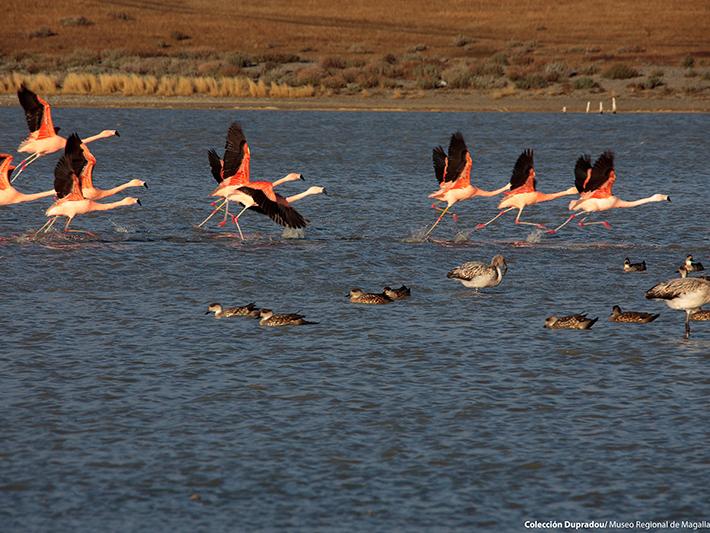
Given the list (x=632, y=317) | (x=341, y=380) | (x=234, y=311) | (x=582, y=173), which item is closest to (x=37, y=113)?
(x=234, y=311)

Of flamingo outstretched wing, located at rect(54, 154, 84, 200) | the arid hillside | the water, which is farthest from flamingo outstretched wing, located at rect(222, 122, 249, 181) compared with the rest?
the arid hillside

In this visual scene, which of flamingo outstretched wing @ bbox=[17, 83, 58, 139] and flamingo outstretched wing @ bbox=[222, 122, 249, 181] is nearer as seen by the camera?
flamingo outstretched wing @ bbox=[222, 122, 249, 181]

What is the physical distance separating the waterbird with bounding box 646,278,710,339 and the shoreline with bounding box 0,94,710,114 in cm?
2947

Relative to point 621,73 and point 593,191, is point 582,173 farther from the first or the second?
point 621,73

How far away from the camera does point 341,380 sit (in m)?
11.7

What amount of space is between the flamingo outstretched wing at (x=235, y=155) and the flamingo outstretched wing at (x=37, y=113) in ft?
9.72

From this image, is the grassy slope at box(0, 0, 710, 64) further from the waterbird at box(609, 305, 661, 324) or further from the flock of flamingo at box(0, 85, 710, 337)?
the waterbird at box(609, 305, 661, 324)

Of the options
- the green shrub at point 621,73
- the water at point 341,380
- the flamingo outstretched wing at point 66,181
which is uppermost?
the green shrub at point 621,73

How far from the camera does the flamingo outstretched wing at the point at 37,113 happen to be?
20219 millimetres

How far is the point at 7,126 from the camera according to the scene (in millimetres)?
38438

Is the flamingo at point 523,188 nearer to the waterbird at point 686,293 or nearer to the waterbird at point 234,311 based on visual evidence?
the waterbird at point 686,293

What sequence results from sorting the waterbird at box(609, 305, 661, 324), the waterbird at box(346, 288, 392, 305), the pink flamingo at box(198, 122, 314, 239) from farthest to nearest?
the pink flamingo at box(198, 122, 314, 239), the waterbird at box(346, 288, 392, 305), the waterbird at box(609, 305, 661, 324)

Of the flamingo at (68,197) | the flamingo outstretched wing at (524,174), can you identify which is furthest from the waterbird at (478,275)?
the flamingo at (68,197)

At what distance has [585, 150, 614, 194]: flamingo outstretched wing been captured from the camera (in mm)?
19312
